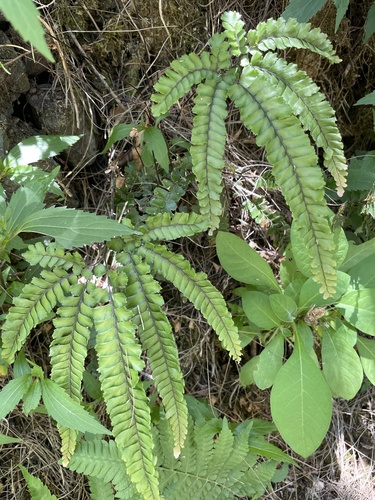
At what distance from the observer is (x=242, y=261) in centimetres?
219

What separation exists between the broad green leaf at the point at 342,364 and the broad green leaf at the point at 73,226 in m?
1.16

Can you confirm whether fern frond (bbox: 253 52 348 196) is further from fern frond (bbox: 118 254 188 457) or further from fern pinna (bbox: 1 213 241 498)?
fern frond (bbox: 118 254 188 457)

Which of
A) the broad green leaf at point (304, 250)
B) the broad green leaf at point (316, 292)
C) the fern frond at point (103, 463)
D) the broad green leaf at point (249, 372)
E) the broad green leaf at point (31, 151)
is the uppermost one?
the broad green leaf at point (31, 151)

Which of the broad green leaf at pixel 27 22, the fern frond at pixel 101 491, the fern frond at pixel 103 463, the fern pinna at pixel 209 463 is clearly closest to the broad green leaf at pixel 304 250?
the fern pinna at pixel 209 463

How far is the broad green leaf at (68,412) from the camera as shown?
5.31ft

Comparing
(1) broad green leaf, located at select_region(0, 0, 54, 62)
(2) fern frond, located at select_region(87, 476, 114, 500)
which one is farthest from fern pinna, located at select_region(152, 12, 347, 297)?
(2) fern frond, located at select_region(87, 476, 114, 500)

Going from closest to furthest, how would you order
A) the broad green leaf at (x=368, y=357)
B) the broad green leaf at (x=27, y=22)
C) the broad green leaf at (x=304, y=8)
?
1. the broad green leaf at (x=27, y=22)
2. the broad green leaf at (x=304, y=8)
3. the broad green leaf at (x=368, y=357)

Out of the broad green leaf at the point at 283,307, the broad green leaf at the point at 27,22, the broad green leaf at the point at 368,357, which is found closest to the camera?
the broad green leaf at the point at 27,22

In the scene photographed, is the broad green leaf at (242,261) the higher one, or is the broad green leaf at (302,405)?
the broad green leaf at (242,261)

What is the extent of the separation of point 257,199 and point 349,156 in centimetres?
75

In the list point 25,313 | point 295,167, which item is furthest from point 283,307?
point 25,313

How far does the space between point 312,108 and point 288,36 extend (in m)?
0.27

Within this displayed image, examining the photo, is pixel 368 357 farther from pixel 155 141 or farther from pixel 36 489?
pixel 36 489

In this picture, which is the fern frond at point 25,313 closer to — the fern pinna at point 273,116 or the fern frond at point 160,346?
the fern frond at point 160,346
